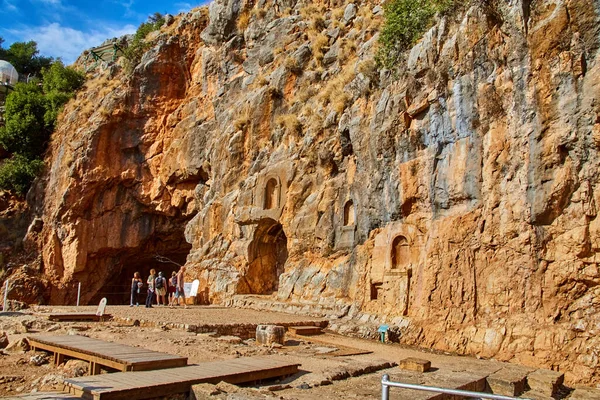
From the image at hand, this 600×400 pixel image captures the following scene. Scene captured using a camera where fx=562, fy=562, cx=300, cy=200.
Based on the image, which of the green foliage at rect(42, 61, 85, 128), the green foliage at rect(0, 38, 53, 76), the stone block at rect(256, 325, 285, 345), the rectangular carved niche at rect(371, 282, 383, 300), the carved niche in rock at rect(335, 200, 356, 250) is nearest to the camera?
the stone block at rect(256, 325, 285, 345)

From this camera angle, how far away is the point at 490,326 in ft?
45.6

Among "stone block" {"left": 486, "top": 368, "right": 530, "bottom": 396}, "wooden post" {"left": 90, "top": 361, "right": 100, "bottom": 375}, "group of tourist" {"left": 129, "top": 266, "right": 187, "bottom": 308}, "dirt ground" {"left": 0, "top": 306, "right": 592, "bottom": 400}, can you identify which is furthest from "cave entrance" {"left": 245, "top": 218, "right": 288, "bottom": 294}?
"wooden post" {"left": 90, "top": 361, "right": 100, "bottom": 375}

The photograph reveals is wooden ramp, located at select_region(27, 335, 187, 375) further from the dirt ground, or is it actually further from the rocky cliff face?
the rocky cliff face

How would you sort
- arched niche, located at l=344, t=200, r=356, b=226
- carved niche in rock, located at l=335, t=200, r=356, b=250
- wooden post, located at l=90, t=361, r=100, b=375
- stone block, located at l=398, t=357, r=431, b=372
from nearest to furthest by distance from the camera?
1. wooden post, located at l=90, t=361, r=100, b=375
2. stone block, located at l=398, t=357, r=431, b=372
3. carved niche in rock, located at l=335, t=200, r=356, b=250
4. arched niche, located at l=344, t=200, r=356, b=226

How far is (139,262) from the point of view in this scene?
123 feet

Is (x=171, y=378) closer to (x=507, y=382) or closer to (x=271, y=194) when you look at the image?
(x=507, y=382)

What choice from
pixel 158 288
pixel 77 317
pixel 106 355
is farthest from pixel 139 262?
pixel 106 355

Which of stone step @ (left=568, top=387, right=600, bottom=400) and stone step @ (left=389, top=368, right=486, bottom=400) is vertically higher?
stone step @ (left=389, top=368, right=486, bottom=400)

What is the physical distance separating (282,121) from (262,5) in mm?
9938

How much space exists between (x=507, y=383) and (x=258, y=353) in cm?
486

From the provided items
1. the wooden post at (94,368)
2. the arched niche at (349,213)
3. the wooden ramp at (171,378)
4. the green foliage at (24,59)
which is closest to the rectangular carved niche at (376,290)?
the arched niche at (349,213)

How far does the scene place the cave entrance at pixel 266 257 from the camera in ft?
81.4

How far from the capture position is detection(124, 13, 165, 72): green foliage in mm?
36562

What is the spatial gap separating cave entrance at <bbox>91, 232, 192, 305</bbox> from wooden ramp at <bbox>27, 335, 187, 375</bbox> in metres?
25.0
